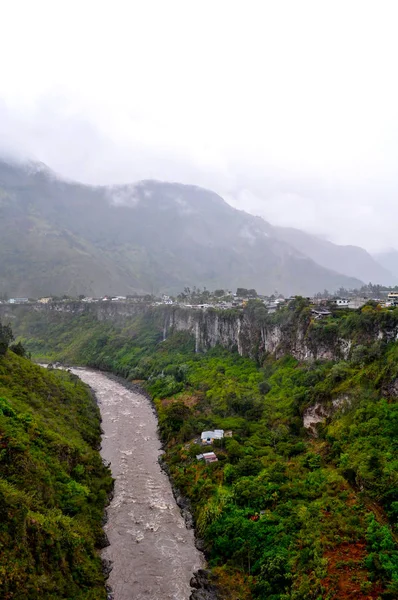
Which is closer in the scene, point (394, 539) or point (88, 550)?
point (394, 539)

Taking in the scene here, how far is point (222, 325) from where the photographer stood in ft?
288

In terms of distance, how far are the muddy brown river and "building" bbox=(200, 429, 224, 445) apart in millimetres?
5322

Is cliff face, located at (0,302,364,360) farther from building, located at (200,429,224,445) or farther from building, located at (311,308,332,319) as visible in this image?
building, located at (200,429,224,445)

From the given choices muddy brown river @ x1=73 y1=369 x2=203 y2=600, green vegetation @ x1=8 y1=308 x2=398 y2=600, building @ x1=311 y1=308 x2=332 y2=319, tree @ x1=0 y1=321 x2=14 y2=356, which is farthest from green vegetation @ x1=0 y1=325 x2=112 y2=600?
building @ x1=311 y1=308 x2=332 y2=319

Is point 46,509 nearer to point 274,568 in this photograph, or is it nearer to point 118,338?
point 274,568

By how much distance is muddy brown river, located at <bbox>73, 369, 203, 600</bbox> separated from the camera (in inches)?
940

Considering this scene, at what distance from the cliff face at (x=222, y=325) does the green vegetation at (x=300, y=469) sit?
1.08 metres

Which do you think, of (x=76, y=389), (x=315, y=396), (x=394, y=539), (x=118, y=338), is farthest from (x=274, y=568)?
(x=118, y=338)

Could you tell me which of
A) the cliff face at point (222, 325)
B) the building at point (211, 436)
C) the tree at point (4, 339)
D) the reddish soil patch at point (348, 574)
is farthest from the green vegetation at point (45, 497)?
the cliff face at point (222, 325)

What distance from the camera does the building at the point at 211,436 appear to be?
40.8 metres

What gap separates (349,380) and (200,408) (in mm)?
20621

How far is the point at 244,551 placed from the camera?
81.3 feet

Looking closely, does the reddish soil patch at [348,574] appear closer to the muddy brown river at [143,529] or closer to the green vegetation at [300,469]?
the green vegetation at [300,469]

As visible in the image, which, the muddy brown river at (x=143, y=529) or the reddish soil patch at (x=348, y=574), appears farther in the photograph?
the muddy brown river at (x=143, y=529)
